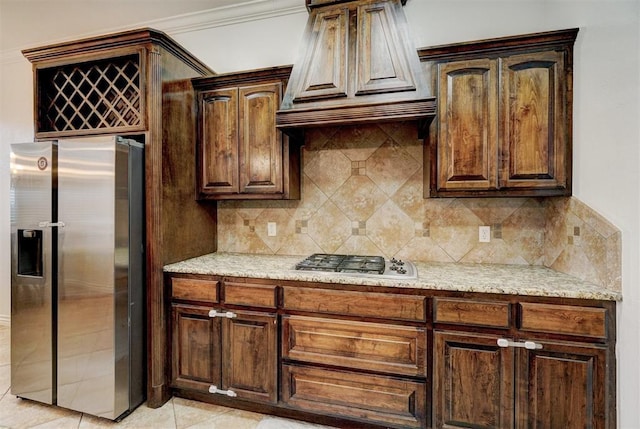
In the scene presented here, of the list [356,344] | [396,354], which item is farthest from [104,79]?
[396,354]

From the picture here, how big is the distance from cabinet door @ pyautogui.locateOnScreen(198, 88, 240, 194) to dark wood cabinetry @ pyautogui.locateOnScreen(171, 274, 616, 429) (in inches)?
29.9

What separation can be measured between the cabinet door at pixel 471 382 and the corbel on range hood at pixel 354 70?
4.21 ft

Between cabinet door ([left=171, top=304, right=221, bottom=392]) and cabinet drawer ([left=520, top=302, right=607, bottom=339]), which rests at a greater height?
cabinet drawer ([left=520, top=302, right=607, bottom=339])

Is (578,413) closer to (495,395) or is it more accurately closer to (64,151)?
(495,395)

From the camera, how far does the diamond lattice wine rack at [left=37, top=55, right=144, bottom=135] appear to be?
2.17m

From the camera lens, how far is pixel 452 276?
1.83m

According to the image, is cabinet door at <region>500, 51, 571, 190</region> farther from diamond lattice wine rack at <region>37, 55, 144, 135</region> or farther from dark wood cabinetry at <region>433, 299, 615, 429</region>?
diamond lattice wine rack at <region>37, 55, 144, 135</region>

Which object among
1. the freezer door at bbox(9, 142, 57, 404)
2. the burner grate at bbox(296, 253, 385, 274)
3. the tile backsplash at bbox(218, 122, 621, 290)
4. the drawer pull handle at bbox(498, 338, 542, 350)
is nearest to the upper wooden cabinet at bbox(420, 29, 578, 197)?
the tile backsplash at bbox(218, 122, 621, 290)

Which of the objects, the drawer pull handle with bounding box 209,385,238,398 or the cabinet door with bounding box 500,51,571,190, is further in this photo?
the drawer pull handle with bounding box 209,385,238,398

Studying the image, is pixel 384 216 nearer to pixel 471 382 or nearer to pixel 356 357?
pixel 356 357

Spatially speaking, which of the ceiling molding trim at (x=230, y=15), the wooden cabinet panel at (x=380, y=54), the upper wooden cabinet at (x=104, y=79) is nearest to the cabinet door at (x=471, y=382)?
the wooden cabinet panel at (x=380, y=54)

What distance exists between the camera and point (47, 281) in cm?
200

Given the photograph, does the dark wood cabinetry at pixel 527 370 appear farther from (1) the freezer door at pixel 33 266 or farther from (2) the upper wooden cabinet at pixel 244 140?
(1) the freezer door at pixel 33 266

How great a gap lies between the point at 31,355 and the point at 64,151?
4.57 feet
